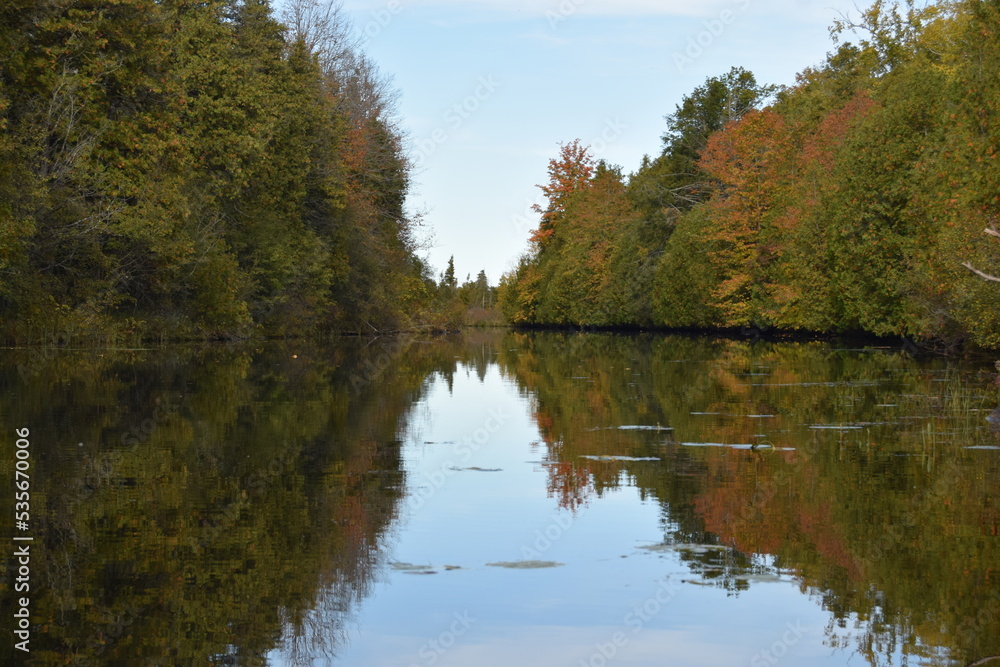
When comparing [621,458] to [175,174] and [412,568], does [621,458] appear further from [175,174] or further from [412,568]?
[175,174]

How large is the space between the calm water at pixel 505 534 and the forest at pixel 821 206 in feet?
25.8

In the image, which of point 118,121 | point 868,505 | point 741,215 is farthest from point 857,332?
point 868,505

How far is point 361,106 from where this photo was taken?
65.0 m

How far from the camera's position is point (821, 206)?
161ft

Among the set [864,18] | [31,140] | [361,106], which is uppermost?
[864,18]

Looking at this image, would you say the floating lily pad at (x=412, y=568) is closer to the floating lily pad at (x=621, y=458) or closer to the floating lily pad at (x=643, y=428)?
the floating lily pad at (x=621, y=458)

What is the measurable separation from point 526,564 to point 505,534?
3.38 feet

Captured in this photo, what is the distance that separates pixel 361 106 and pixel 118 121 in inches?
1343

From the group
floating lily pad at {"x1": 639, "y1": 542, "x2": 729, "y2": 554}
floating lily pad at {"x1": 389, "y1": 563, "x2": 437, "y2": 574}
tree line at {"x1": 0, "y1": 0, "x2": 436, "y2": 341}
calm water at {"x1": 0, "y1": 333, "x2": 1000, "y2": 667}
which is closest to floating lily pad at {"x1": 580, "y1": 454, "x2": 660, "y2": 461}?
calm water at {"x1": 0, "y1": 333, "x2": 1000, "y2": 667}

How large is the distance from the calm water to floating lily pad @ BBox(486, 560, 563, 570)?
34 millimetres

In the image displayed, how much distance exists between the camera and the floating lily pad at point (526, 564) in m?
7.16

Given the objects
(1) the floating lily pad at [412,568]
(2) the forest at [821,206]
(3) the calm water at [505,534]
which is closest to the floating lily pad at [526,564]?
(3) the calm water at [505,534]

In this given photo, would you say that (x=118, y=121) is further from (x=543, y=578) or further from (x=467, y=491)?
(x=543, y=578)

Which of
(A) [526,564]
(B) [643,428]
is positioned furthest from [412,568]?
(B) [643,428]
